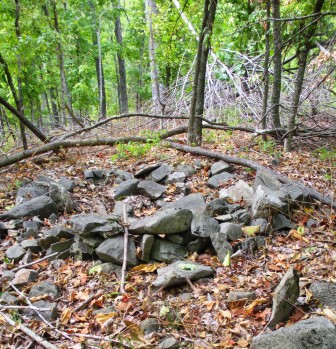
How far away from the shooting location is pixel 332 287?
2.79 metres

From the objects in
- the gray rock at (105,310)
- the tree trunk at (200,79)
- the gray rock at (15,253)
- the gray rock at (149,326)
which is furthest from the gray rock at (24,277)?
the tree trunk at (200,79)

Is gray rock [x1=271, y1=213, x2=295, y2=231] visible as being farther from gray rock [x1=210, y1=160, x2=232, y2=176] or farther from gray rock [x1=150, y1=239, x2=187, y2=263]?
gray rock [x1=210, y1=160, x2=232, y2=176]

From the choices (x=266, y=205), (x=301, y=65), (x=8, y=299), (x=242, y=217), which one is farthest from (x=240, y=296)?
(x=301, y=65)

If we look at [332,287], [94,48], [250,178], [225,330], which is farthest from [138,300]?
[94,48]

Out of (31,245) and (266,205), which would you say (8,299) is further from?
(266,205)

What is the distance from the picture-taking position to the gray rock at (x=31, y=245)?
12.8 ft

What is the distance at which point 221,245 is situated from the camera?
3.63 meters

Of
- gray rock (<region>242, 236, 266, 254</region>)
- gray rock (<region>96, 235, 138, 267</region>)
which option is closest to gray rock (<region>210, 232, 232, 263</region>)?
gray rock (<region>242, 236, 266, 254</region>)

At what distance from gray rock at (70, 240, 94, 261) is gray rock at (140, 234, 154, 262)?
0.61 metres

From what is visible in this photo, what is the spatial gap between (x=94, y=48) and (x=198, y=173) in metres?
11.9

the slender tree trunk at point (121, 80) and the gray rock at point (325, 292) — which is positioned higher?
the slender tree trunk at point (121, 80)

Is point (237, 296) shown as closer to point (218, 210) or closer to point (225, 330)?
point (225, 330)

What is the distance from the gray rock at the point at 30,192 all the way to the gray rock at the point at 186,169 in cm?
221

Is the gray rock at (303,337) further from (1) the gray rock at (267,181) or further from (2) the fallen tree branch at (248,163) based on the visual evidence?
(1) the gray rock at (267,181)
